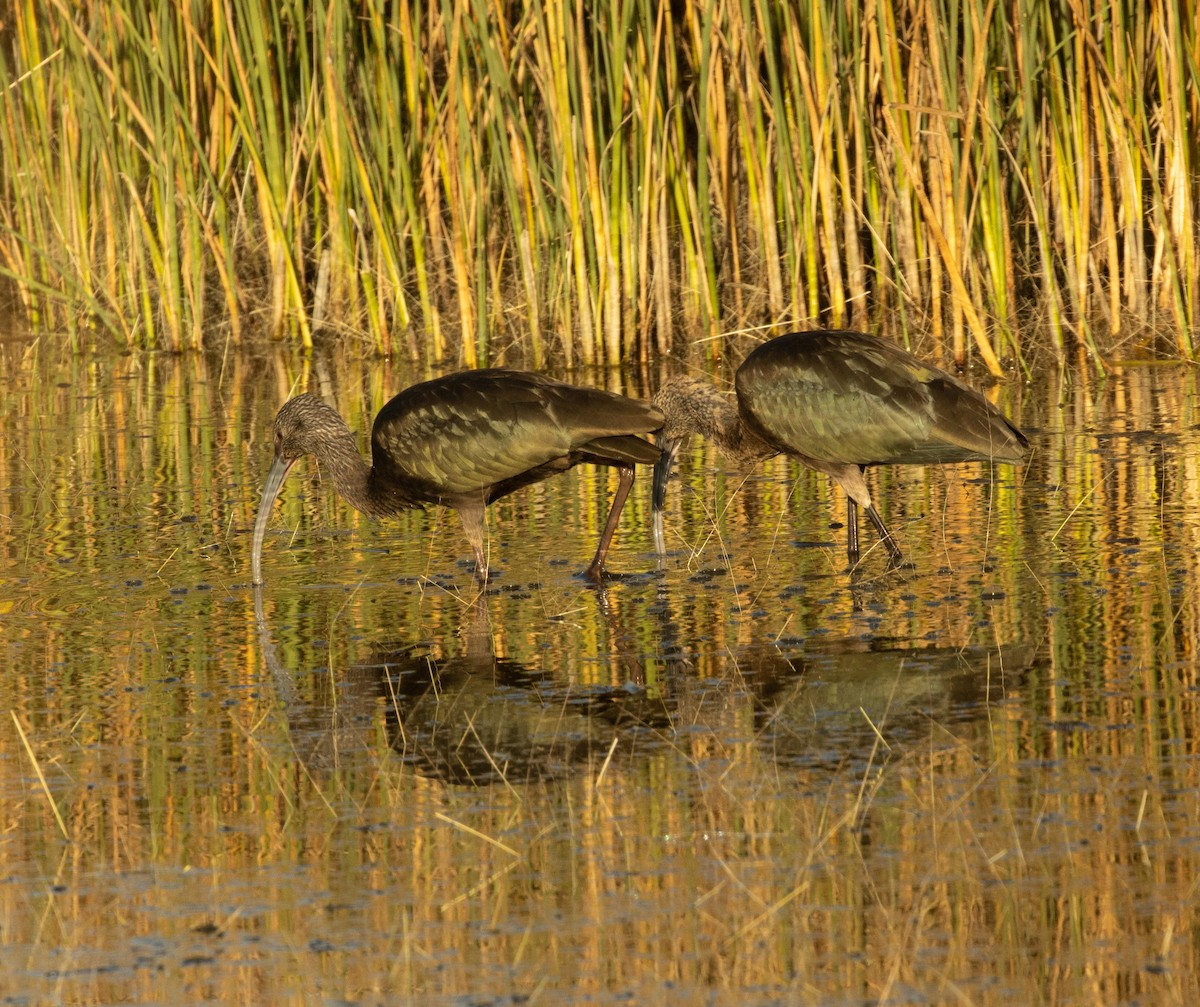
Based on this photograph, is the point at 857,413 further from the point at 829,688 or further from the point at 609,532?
the point at 829,688

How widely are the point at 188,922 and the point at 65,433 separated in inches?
303

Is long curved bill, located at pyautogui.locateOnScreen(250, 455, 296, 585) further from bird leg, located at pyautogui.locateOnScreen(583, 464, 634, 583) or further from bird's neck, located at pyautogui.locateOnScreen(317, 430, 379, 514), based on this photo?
bird leg, located at pyautogui.locateOnScreen(583, 464, 634, 583)

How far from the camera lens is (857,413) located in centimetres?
791

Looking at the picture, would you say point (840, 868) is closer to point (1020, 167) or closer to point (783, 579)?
point (783, 579)

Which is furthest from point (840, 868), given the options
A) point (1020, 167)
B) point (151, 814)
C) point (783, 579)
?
point (1020, 167)

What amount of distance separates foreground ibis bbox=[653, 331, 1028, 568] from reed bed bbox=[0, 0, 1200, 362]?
3004 millimetres

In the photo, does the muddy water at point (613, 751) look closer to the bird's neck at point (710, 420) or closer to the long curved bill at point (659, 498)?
the long curved bill at point (659, 498)

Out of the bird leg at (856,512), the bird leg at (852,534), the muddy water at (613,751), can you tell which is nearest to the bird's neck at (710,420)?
the muddy water at (613,751)

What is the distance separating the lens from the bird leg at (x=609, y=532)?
24.9ft

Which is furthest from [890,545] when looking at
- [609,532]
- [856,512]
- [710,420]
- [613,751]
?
[613,751]

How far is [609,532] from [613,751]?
99.9 inches

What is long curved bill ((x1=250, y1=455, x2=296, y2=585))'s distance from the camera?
770 cm

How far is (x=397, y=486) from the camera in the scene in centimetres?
802

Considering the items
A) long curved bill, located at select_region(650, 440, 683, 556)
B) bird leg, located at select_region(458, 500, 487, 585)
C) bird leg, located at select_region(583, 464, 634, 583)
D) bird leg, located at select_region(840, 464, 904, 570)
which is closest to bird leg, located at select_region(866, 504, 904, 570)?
bird leg, located at select_region(840, 464, 904, 570)
